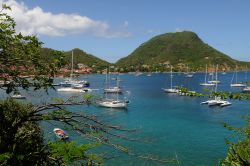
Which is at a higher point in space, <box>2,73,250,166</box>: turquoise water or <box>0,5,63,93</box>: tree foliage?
<box>0,5,63,93</box>: tree foliage

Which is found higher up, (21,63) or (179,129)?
(21,63)

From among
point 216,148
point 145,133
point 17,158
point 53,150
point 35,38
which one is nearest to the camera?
point 17,158

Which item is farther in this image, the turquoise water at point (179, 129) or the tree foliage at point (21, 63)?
the turquoise water at point (179, 129)

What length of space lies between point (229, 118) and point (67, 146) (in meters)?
56.9

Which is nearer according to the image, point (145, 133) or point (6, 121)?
point (6, 121)

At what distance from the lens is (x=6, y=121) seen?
8828mm

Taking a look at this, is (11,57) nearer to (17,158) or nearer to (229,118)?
(17,158)

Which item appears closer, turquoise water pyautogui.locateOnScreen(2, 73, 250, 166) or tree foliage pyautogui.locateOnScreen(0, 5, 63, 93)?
tree foliage pyautogui.locateOnScreen(0, 5, 63, 93)

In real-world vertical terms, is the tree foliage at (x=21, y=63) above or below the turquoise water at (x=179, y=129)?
above

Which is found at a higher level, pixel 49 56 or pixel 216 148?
pixel 49 56

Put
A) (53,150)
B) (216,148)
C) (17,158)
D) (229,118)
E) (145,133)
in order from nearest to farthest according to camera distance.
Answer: (17,158) < (53,150) < (216,148) < (145,133) < (229,118)

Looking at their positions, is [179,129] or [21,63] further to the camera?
[179,129]

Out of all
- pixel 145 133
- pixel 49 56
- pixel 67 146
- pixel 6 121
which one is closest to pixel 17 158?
pixel 6 121

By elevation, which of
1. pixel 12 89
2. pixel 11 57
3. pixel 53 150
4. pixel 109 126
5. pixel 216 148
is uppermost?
pixel 11 57
